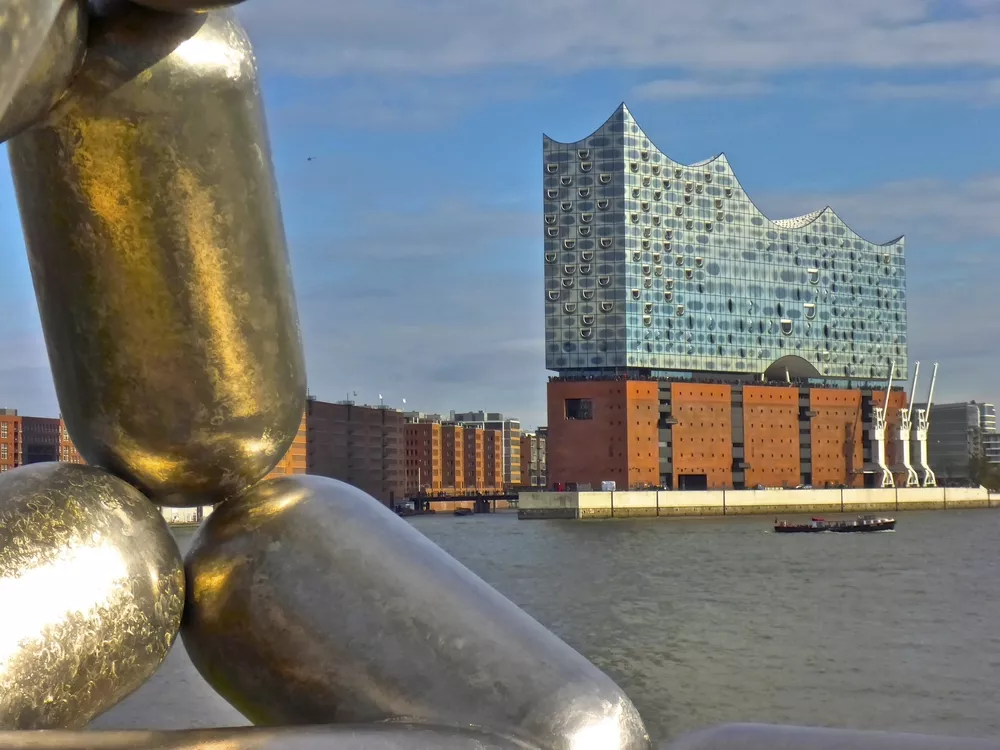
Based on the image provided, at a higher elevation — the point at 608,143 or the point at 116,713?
the point at 608,143

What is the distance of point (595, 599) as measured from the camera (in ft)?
104

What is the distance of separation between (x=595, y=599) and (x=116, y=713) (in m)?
27.0

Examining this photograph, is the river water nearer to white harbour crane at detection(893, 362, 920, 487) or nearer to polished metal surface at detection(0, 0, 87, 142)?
polished metal surface at detection(0, 0, 87, 142)

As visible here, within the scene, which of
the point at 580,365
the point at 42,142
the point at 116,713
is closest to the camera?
the point at 42,142

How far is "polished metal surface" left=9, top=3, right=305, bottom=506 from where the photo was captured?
3.18m

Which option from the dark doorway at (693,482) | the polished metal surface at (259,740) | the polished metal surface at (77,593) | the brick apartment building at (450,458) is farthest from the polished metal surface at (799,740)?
the brick apartment building at (450,458)

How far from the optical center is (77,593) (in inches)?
124

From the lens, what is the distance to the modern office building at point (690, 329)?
81.8 m

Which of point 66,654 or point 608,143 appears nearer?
point 66,654

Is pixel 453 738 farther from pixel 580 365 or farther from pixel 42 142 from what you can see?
pixel 580 365

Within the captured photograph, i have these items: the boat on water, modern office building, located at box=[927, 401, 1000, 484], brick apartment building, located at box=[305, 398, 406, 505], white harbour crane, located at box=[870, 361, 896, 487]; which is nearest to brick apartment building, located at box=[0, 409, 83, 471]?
brick apartment building, located at box=[305, 398, 406, 505]

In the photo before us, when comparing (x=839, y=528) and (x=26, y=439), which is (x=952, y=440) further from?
(x=26, y=439)

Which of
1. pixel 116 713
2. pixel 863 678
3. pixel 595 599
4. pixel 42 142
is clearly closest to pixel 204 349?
pixel 42 142

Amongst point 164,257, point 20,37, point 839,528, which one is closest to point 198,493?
point 164,257
